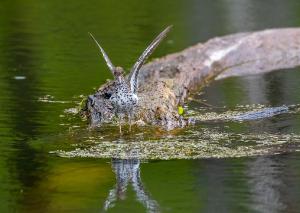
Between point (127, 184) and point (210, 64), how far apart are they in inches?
259

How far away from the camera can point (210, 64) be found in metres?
14.2

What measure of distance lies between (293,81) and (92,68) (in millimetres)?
2928

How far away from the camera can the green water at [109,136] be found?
7.32 metres

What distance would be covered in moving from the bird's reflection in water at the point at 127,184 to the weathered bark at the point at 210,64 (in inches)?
68.5

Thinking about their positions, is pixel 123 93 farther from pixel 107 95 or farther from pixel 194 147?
pixel 194 147

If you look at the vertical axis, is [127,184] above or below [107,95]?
below

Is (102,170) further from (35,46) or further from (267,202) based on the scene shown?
(35,46)

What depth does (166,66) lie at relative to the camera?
43.1 ft

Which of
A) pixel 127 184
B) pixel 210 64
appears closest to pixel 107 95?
pixel 127 184

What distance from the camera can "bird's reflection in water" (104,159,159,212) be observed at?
721cm

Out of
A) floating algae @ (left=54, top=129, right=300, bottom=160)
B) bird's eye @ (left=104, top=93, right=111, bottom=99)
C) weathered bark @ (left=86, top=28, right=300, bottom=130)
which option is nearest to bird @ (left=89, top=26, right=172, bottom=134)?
bird's eye @ (left=104, top=93, right=111, bottom=99)

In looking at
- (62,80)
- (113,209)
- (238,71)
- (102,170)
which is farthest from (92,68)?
(113,209)

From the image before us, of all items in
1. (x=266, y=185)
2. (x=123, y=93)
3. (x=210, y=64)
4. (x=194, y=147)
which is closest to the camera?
(x=266, y=185)

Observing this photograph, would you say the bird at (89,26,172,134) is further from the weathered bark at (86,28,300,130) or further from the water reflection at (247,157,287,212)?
the water reflection at (247,157,287,212)
